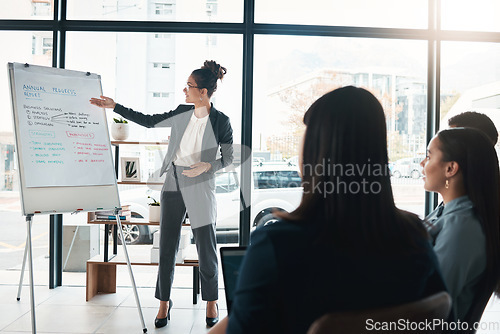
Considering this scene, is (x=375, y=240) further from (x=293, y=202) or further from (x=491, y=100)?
(x=491, y=100)

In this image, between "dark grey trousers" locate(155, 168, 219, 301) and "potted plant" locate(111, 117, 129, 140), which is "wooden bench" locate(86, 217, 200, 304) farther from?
"potted plant" locate(111, 117, 129, 140)

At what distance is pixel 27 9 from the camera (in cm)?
353

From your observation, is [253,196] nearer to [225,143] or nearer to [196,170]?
[225,143]

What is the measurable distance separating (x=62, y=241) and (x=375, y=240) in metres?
3.39

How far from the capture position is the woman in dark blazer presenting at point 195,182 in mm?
2902

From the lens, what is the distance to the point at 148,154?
3.49 meters

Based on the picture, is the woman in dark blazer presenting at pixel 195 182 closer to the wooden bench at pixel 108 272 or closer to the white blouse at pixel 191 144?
the white blouse at pixel 191 144

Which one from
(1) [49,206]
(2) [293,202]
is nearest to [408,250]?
(1) [49,206]

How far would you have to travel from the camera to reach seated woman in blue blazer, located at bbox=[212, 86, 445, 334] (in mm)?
767

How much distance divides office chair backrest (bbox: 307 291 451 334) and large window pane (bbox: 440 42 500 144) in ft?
10.2

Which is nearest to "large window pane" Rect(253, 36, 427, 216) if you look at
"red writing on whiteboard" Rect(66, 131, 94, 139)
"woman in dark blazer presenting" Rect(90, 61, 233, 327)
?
"woman in dark blazer presenting" Rect(90, 61, 233, 327)

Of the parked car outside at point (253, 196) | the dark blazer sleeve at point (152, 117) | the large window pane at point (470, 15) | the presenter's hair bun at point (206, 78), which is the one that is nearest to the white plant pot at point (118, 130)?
the dark blazer sleeve at point (152, 117)

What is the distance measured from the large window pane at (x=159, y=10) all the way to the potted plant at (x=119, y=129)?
0.91 metres

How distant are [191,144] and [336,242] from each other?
7.45 feet
